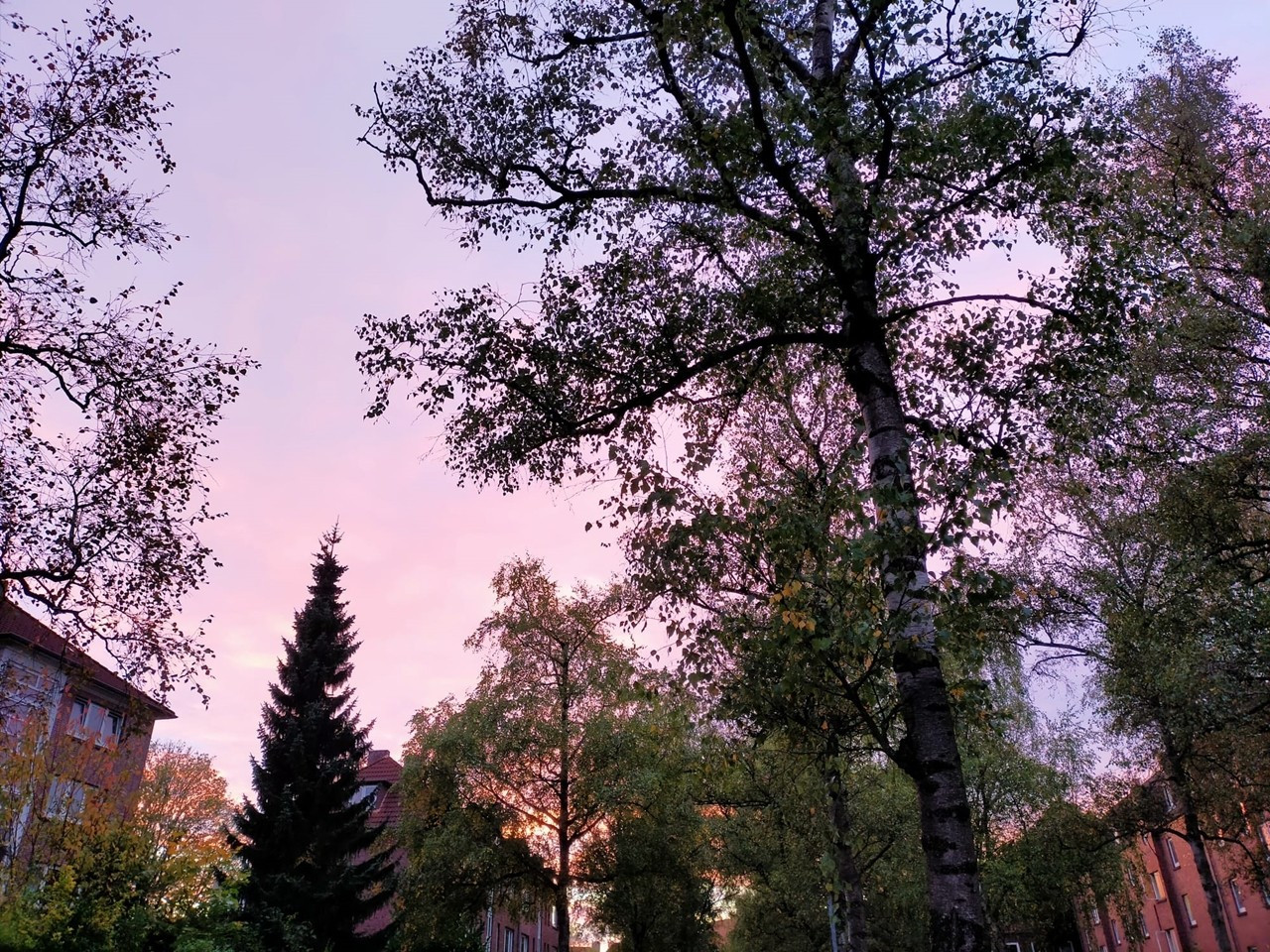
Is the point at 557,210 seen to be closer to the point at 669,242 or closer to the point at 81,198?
the point at 669,242

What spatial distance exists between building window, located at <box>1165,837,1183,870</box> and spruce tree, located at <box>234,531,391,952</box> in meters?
43.0

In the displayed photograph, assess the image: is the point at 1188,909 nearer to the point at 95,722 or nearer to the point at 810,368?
the point at 810,368

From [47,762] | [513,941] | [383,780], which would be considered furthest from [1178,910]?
[47,762]

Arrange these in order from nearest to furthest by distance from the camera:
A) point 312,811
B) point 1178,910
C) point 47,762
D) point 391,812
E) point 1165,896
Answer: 1. point 47,762
2. point 312,811
3. point 1178,910
4. point 391,812
5. point 1165,896

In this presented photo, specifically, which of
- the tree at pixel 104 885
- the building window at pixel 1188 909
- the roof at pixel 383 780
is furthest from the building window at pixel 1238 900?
the tree at pixel 104 885

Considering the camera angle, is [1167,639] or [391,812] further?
[391,812]

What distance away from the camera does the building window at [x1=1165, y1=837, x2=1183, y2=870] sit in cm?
4650

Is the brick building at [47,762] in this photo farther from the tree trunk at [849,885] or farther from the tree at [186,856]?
the tree trunk at [849,885]

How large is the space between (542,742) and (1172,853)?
40.9 m

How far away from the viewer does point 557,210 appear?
33.9ft

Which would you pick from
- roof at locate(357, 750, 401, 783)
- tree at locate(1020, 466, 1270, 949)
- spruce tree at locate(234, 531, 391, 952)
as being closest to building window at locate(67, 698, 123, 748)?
spruce tree at locate(234, 531, 391, 952)

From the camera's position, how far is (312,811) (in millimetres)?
26562

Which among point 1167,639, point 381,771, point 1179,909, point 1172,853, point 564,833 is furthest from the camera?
point 1172,853

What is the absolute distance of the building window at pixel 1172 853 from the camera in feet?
153
